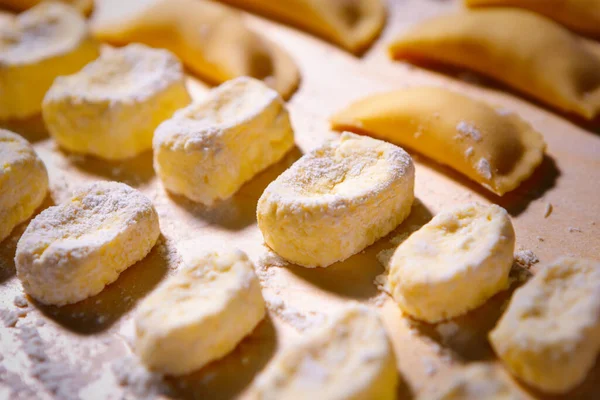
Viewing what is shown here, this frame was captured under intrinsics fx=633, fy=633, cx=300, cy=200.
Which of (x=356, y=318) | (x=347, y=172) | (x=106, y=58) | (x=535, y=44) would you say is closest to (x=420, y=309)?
(x=356, y=318)

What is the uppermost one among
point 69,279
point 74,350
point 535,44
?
point 535,44

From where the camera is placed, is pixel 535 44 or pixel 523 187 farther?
pixel 535 44

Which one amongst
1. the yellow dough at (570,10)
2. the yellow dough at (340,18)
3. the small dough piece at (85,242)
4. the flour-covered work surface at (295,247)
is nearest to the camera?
the flour-covered work surface at (295,247)

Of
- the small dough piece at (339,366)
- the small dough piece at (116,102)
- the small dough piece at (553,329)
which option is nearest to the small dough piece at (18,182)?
the small dough piece at (116,102)

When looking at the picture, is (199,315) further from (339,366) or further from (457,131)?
(457,131)

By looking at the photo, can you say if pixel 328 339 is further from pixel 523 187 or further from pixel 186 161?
pixel 523 187

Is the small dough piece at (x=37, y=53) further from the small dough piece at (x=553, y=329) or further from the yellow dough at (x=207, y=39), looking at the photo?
the small dough piece at (x=553, y=329)

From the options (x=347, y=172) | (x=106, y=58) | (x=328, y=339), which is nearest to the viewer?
(x=328, y=339)

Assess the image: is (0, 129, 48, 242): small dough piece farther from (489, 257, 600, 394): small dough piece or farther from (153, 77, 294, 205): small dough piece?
(489, 257, 600, 394): small dough piece
